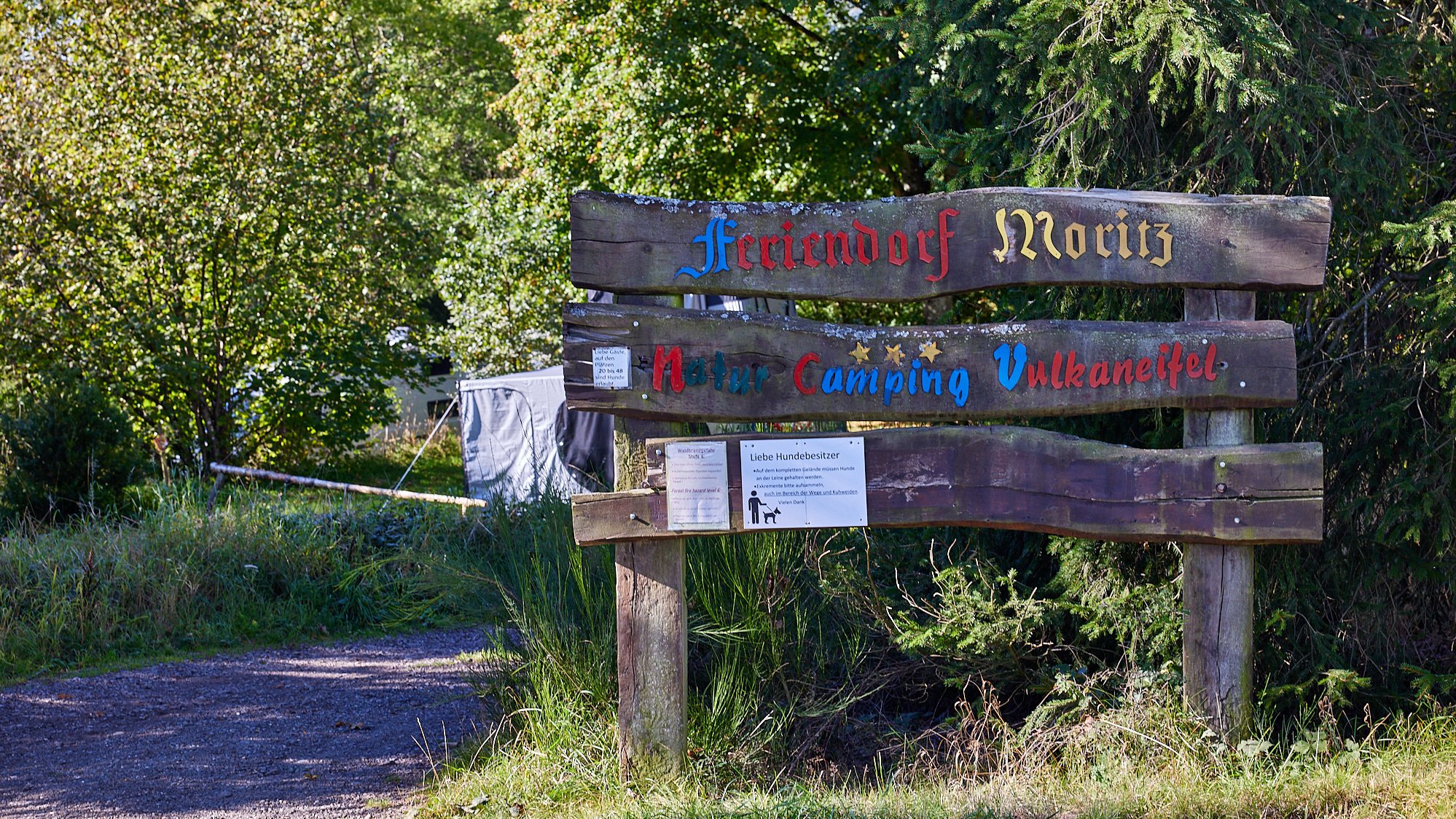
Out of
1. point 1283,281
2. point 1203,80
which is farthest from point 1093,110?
point 1283,281

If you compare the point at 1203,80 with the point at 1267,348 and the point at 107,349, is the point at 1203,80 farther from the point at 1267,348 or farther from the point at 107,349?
the point at 107,349

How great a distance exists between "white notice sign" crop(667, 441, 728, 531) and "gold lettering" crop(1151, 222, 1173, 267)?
1.77 metres

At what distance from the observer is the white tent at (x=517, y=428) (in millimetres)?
13898

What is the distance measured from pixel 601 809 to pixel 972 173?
3480 mm

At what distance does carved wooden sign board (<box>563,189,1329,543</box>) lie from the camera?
14.1 feet

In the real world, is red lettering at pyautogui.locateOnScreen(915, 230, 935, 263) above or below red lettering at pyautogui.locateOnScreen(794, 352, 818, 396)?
above

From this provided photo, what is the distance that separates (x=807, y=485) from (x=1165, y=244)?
1.61m

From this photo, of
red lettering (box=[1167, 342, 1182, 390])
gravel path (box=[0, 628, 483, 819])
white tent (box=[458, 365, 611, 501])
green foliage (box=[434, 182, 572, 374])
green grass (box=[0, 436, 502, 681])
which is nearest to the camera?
red lettering (box=[1167, 342, 1182, 390])

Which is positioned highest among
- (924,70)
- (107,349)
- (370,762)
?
(924,70)

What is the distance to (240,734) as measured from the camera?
5.69 m

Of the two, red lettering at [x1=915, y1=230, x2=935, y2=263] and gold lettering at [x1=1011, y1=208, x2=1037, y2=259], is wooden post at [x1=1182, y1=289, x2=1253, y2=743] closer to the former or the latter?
gold lettering at [x1=1011, y1=208, x2=1037, y2=259]

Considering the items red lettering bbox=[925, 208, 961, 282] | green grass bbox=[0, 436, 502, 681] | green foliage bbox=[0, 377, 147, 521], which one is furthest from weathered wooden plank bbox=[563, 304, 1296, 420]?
green foliage bbox=[0, 377, 147, 521]

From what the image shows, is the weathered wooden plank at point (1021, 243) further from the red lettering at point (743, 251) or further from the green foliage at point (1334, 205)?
the green foliage at point (1334, 205)

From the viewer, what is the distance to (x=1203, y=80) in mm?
5066
